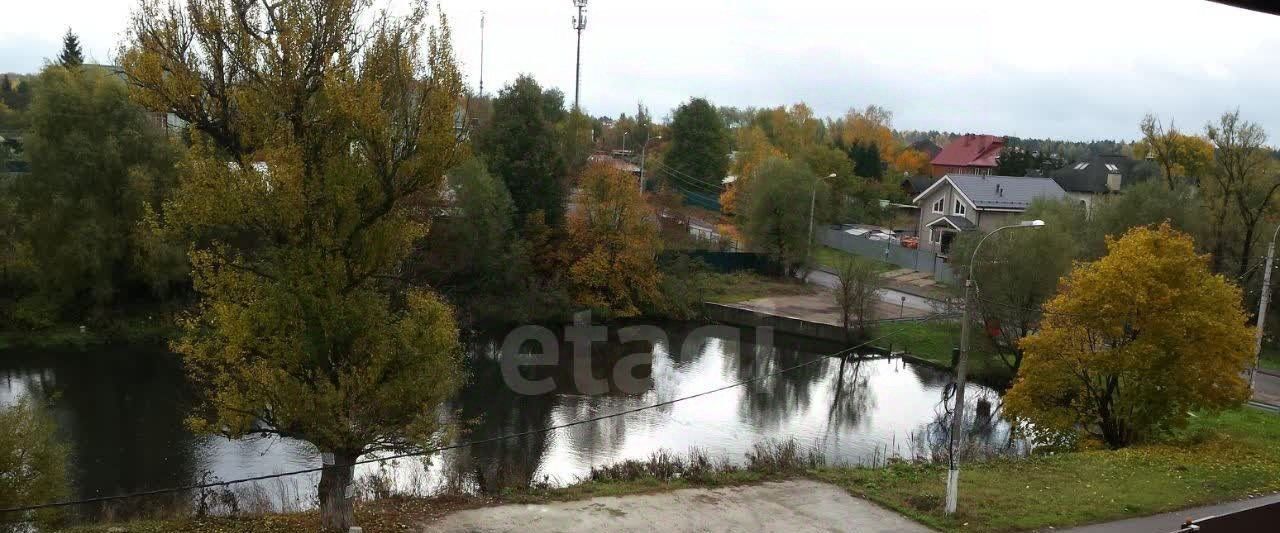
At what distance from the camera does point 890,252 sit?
35938 mm

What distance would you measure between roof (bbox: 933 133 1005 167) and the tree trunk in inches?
1909

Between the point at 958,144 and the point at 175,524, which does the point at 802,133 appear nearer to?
the point at 958,144

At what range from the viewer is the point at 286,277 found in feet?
28.0

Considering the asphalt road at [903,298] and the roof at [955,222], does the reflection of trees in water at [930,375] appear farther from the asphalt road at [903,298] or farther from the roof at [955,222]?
the roof at [955,222]

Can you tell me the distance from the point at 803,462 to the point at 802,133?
46.8 metres

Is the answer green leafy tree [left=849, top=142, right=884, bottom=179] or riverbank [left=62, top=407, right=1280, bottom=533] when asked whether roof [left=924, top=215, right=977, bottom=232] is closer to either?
green leafy tree [left=849, top=142, right=884, bottom=179]

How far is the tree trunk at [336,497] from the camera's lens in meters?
9.30

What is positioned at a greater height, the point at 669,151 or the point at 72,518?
the point at 669,151

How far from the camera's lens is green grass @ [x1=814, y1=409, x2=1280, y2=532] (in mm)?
10703

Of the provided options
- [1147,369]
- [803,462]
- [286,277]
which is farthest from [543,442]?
[1147,369]

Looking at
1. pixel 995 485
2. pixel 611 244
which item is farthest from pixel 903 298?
pixel 995 485

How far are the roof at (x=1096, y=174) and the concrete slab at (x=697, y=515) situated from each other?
35.3 metres

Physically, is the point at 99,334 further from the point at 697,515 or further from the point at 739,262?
the point at 739,262

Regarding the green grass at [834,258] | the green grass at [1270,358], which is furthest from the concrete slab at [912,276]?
the green grass at [1270,358]
